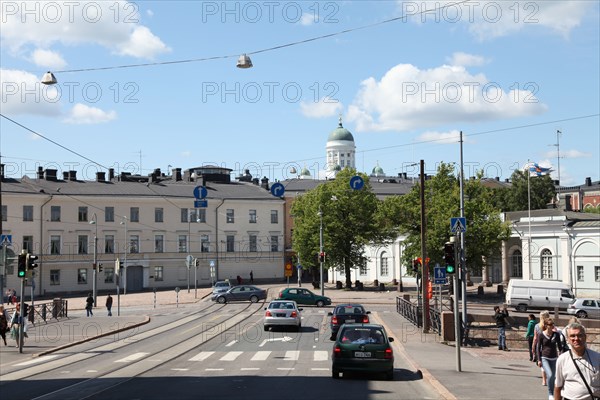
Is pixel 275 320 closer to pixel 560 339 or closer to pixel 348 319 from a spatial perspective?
pixel 348 319

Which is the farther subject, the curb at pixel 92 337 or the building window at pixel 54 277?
the building window at pixel 54 277

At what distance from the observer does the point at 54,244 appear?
7562 centimetres

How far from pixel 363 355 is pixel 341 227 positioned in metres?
53.3

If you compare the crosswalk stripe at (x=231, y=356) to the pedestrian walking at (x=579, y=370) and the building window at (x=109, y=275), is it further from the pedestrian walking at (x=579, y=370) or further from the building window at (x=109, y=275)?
the building window at (x=109, y=275)

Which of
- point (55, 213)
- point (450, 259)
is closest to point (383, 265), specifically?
point (55, 213)

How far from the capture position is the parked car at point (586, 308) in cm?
4966

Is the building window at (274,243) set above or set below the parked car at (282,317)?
above

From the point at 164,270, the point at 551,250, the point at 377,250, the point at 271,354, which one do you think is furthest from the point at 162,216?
the point at 271,354

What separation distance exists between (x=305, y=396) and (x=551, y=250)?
55265mm

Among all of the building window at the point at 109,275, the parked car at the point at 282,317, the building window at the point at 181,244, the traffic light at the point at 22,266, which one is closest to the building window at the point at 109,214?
the building window at the point at 109,275

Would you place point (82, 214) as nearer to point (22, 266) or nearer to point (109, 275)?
point (109, 275)

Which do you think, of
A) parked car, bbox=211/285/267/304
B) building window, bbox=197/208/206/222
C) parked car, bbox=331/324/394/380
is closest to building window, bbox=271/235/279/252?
building window, bbox=197/208/206/222

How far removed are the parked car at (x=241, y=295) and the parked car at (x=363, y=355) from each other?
A: 39.4 metres

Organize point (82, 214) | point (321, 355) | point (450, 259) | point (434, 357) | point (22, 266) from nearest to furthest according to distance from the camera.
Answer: point (450, 259)
point (434, 357)
point (321, 355)
point (22, 266)
point (82, 214)
